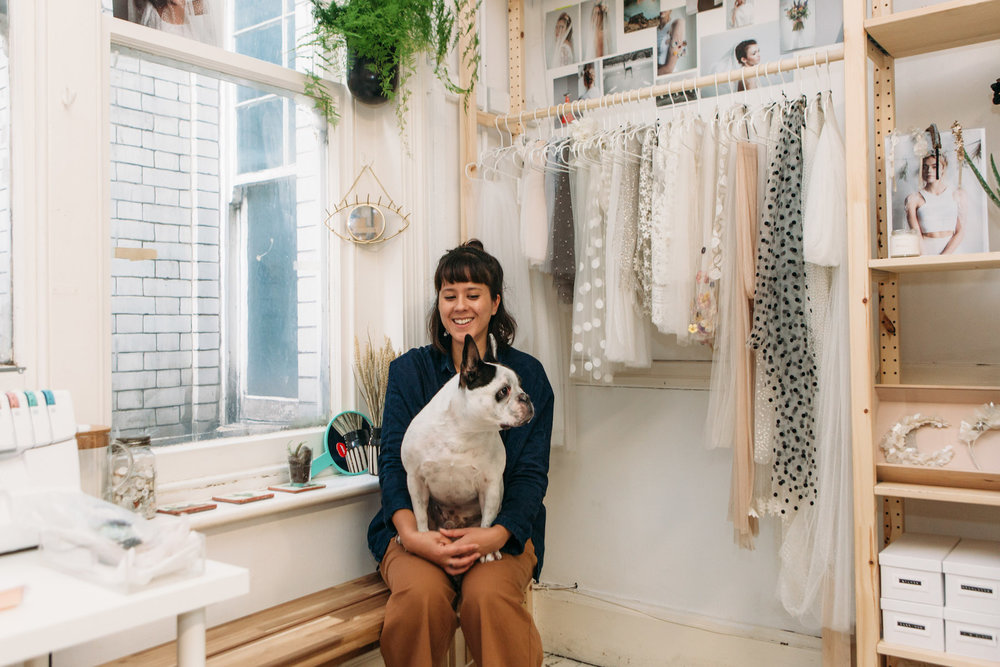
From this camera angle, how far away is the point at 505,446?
211 cm

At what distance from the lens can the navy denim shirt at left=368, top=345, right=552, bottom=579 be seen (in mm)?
2018

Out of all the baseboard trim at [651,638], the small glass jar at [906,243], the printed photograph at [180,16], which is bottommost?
Result: the baseboard trim at [651,638]

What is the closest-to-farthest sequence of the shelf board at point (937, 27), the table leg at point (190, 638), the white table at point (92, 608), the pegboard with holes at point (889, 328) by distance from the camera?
the white table at point (92, 608) < the table leg at point (190, 638) < the shelf board at point (937, 27) < the pegboard with holes at point (889, 328)

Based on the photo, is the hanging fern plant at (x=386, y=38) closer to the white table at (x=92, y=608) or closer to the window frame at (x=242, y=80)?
the window frame at (x=242, y=80)

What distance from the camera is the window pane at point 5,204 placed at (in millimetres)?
1659

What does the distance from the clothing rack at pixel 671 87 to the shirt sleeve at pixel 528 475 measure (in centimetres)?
89

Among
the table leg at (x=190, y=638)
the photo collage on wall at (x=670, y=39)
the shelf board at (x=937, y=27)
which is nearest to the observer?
the table leg at (x=190, y=638)

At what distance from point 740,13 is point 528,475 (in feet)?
5.38

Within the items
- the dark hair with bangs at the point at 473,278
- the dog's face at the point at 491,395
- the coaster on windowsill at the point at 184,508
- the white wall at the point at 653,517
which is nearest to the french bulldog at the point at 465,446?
the dog's face at the point at 491,395

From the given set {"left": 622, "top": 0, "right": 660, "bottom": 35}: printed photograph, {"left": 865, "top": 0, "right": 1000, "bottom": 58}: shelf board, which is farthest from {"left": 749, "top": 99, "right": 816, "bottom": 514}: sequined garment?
{"left": 622, "top": 0, "right": 660, "bottom": 35}: printed photograph

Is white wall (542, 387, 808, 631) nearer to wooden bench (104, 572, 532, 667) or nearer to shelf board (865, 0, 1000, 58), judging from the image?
wooden bench (104, 572, 532, 667)

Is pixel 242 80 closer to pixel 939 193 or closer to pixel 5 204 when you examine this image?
pixel 5 204

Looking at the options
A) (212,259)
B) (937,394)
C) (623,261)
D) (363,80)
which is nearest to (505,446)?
(623,261)

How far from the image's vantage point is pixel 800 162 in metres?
1.97
